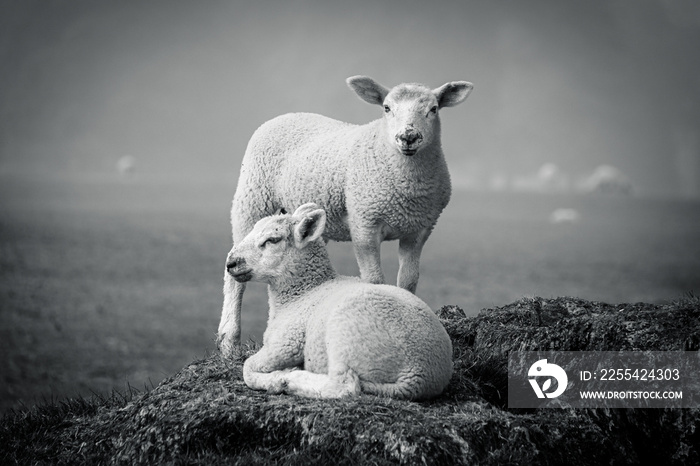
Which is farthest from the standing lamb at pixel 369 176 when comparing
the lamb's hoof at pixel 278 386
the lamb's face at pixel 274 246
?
the lamb's hoof at pixel 278 386

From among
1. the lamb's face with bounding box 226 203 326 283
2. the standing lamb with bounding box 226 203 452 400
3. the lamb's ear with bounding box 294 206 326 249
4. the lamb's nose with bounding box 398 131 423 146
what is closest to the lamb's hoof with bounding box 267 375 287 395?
the standing lamb with bounding box 226 203 452 400

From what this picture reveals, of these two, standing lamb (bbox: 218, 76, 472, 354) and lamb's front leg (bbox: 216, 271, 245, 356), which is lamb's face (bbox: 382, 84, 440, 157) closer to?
standing lamb (bbox: 218, 76, 472, 354)

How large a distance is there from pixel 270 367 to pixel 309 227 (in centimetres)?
108

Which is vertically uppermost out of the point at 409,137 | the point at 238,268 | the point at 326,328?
the point at 409,137

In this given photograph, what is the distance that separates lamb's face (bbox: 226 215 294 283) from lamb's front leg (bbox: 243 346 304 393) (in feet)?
1.90

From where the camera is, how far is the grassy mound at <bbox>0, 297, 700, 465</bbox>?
474 cm

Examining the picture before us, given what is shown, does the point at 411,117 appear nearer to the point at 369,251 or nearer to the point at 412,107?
the point at 412,107

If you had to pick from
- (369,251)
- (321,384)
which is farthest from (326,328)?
(369,251)

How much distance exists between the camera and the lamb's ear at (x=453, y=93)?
6691 millimetres

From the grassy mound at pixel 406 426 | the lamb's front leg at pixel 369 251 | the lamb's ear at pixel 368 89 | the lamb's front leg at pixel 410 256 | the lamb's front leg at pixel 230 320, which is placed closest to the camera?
the grassy mound at pixel 406 426

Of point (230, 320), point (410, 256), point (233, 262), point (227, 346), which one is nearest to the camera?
point (233, 262)

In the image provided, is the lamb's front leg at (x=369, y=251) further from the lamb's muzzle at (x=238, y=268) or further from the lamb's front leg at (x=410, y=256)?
the lamb's muzzle at (x=238, y=268)

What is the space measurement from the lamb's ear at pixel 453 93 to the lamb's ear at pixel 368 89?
50cm

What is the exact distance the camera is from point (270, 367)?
5.64 meters
